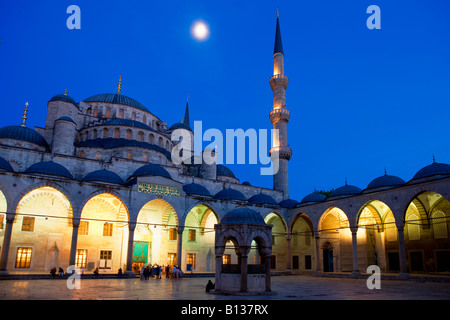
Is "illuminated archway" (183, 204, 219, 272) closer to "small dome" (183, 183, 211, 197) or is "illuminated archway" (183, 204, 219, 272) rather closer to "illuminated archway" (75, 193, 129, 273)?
"small dome" (183, 183, 211, 197)

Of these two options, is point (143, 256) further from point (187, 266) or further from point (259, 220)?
point (259, 220)

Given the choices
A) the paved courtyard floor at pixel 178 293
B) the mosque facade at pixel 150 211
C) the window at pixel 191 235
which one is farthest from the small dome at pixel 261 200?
the paved courtyard floor at pixel 178 293

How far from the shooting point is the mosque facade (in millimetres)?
18594

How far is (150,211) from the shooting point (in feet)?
76.5

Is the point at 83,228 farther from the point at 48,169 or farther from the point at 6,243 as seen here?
the point at 6,243

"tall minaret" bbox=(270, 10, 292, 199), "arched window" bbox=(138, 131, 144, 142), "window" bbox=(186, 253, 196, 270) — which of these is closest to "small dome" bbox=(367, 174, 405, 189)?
"tall minaret" bbox=(270, 10, 292, 199)

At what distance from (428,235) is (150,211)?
1735cm

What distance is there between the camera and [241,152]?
26.9m

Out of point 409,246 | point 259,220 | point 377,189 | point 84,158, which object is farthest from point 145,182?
point 409,246

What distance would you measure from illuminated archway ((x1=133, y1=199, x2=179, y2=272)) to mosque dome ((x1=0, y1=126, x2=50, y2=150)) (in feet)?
27.1

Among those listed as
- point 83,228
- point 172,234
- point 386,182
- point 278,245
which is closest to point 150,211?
point 172,234

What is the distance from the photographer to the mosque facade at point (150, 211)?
1859cm

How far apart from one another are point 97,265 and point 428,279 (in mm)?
18038
